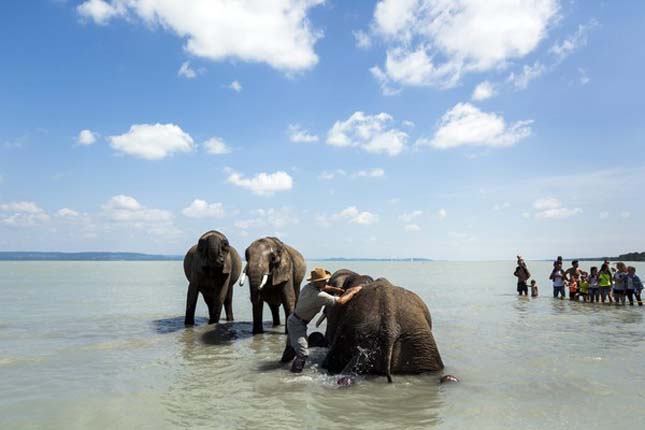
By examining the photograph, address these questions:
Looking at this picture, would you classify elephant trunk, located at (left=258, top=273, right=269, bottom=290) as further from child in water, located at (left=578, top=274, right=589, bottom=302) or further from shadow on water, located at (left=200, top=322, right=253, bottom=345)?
child in water, located at (left=578, top=274, right=589, bottom=302)

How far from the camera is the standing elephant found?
11.2 meters

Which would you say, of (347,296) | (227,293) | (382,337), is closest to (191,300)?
(227,293)

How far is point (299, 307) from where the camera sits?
868cm

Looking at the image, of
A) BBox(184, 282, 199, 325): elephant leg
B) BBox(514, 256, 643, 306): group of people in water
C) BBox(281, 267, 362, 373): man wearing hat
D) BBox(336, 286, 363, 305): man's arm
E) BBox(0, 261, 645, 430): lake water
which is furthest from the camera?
BBox(514, 256, 643, 306): group of people in water

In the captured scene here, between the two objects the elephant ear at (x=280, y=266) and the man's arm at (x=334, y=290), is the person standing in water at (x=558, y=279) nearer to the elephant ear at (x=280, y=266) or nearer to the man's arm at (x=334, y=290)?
the elephant ear at (x=280, y=266)

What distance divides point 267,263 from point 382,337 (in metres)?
4.49

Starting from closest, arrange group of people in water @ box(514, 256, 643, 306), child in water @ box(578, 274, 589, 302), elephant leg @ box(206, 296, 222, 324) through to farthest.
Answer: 1. elephant leg @ box(206, 296, 222, 324)
2. group of people in water @ box(514, 256, 643, 306)
3. child in water @ box(578, 274, 589, 302)

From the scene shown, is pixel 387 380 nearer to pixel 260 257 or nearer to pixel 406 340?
pixel 406 340

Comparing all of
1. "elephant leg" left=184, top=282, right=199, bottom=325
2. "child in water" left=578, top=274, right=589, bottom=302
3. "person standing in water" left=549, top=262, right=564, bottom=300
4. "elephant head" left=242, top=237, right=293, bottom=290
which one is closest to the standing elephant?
"elephant head" left=242, top=237, right=293, bottom=290

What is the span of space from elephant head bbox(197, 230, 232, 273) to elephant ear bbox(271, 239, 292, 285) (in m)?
1.93

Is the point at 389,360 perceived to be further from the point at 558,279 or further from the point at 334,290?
the point at 558,279

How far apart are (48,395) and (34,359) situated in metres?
3.04

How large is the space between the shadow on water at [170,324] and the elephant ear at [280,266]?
3.51m

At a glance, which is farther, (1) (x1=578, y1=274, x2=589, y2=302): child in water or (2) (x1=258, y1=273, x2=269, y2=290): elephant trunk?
(1) (x1=578, y1=274, x2=589, y2=302): child in water
